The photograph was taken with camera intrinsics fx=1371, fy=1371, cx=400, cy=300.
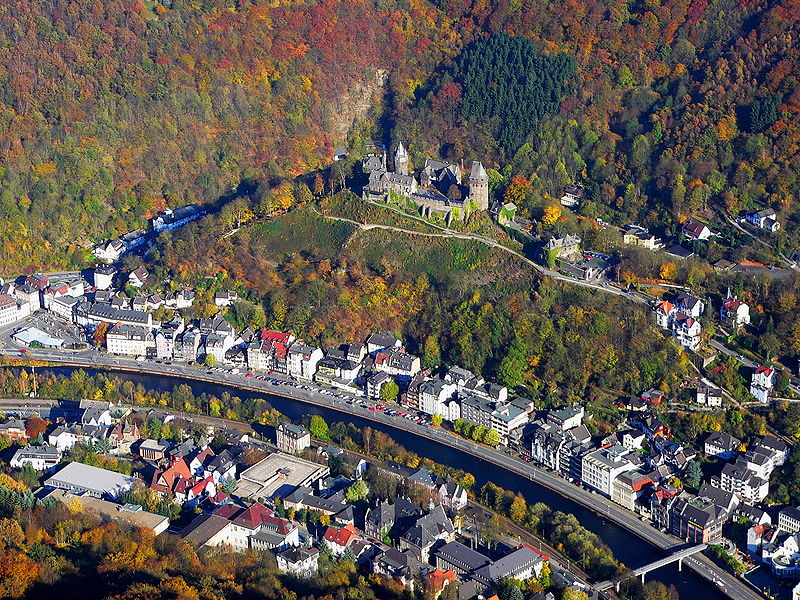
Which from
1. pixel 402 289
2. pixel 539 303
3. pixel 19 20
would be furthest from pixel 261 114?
pixel 539 303

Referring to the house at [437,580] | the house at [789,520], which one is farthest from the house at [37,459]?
the house at [789,520]

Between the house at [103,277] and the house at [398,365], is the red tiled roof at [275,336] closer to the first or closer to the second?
the house at [398,365]

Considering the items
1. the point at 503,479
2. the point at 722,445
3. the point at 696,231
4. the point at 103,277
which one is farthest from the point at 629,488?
the point at 103,277

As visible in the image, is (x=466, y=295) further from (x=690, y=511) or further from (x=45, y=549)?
(x=45, y=549)

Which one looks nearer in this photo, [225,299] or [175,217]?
[225,299]

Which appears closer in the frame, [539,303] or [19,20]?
[539,303]

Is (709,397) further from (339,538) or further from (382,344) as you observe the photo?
(339,538)
